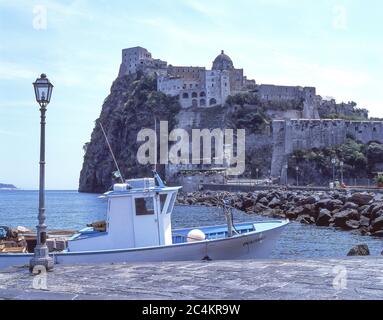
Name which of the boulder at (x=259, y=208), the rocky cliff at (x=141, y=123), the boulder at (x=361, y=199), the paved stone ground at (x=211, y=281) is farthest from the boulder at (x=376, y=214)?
the rocky cliff at (x=141, y=123)

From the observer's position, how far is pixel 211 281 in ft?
27.9

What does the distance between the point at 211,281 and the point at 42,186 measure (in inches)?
148

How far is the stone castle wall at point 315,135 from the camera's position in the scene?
85.2 meters

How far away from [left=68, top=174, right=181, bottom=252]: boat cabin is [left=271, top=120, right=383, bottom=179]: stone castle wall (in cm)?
7056

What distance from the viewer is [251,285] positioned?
8.09m

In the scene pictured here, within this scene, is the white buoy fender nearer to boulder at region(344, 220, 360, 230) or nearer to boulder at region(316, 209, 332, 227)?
boulder at region(344, 220, 360, 230)

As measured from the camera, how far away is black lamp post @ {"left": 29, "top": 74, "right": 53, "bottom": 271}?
32.5ft

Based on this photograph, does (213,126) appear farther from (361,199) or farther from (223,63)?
(361,199)

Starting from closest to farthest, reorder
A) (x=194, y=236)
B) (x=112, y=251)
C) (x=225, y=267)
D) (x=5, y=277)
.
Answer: (x=5, y=277), (x=225, y=267), (x=112, y=251), (x=194, y=236)

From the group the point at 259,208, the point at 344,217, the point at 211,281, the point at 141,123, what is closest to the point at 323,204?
the point at 344,217

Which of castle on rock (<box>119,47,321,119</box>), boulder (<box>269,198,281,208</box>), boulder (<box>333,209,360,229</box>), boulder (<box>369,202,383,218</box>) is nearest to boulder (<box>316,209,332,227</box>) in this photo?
boulder (<box>333,209,360,229</box>)

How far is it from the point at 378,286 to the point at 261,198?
45.5 metres
